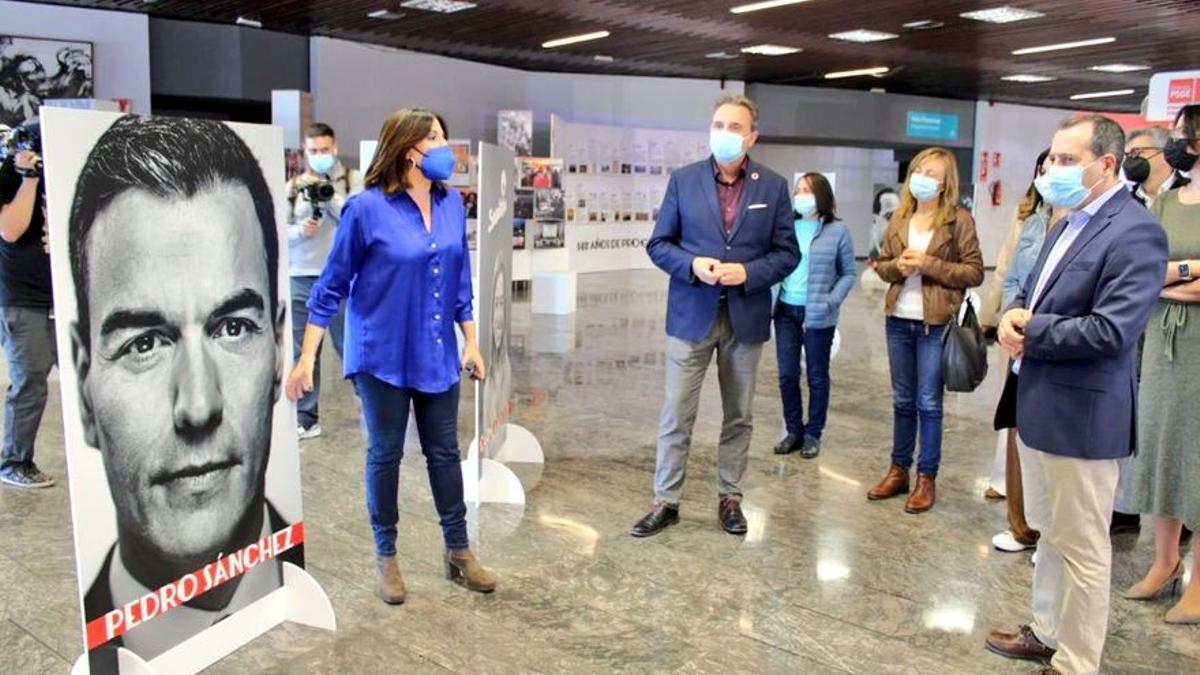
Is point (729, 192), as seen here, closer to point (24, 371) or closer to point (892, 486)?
point (892, 486)

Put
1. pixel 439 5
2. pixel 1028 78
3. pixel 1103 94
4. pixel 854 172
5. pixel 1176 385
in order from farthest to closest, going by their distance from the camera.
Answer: pixel 854 172
pixel 1103 94
pixel 1028 78
pixel 439 5
pixel 1176 385

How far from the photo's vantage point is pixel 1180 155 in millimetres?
3016

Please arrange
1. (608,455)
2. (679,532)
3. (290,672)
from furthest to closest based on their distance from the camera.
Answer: (608,455)
(679,532)
(290,672)

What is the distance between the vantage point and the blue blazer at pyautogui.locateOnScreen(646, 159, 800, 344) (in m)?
3.73

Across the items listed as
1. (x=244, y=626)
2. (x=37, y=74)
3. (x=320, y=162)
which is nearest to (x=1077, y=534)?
(x=244, y=626)

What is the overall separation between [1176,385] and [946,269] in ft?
3.52

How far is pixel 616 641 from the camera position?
302 centimetres

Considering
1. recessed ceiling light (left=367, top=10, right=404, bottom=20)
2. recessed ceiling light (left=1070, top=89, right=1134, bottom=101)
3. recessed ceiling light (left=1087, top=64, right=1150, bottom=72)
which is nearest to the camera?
recessed ceiling light (left=367, top=10, right=404, bottom=20)

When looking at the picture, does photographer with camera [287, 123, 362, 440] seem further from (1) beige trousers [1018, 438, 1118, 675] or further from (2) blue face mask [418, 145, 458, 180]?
(1) beige trousers [1018, 438, 1118, 675]

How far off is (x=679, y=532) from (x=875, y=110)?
14533mm

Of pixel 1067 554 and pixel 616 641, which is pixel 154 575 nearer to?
pixel 616 641

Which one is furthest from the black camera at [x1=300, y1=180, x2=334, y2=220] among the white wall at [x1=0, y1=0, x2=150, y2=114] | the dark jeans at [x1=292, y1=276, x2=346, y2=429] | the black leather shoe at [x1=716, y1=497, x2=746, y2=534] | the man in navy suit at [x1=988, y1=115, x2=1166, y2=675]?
the white wall at [x1=0, y1=0, x2=150, y2=114]

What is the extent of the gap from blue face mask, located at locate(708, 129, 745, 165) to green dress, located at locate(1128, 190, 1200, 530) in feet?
4.68

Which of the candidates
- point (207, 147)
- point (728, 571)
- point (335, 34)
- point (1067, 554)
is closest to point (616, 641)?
point (728, 571)
